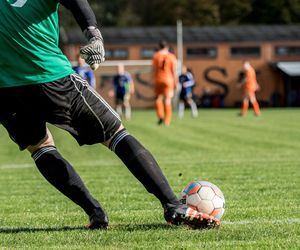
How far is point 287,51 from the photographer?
2318 inches

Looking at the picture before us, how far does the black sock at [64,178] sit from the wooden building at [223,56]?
50914 millimetres

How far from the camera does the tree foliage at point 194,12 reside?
232ft

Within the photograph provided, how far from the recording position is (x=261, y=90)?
5681 centimetres

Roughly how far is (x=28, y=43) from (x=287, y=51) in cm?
5503

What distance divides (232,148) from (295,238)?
897 centimetres

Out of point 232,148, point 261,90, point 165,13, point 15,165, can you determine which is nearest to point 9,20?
point 15,165

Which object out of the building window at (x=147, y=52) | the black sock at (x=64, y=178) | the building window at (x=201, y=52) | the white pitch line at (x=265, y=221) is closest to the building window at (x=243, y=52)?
the building window at (x=201, y=52)

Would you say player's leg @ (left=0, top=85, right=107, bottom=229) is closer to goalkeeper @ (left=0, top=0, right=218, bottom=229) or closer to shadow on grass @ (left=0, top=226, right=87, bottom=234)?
goalkeeper @ (left=0, top=0, right=218, bottom=229)

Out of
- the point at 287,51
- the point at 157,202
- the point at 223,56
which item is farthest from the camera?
the point at 287,51

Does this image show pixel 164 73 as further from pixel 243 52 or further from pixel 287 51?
pixel 287 51

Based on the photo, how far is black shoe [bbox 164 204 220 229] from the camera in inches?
202

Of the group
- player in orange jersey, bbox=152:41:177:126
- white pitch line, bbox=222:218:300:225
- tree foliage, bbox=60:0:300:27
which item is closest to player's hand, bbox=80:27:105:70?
white pitch line, bbox=222:218:300:225

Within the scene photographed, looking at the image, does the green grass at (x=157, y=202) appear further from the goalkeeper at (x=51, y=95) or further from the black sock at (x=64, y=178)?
the goalkeeper at (x=51, y=95)

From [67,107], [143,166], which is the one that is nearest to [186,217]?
[143,166]
